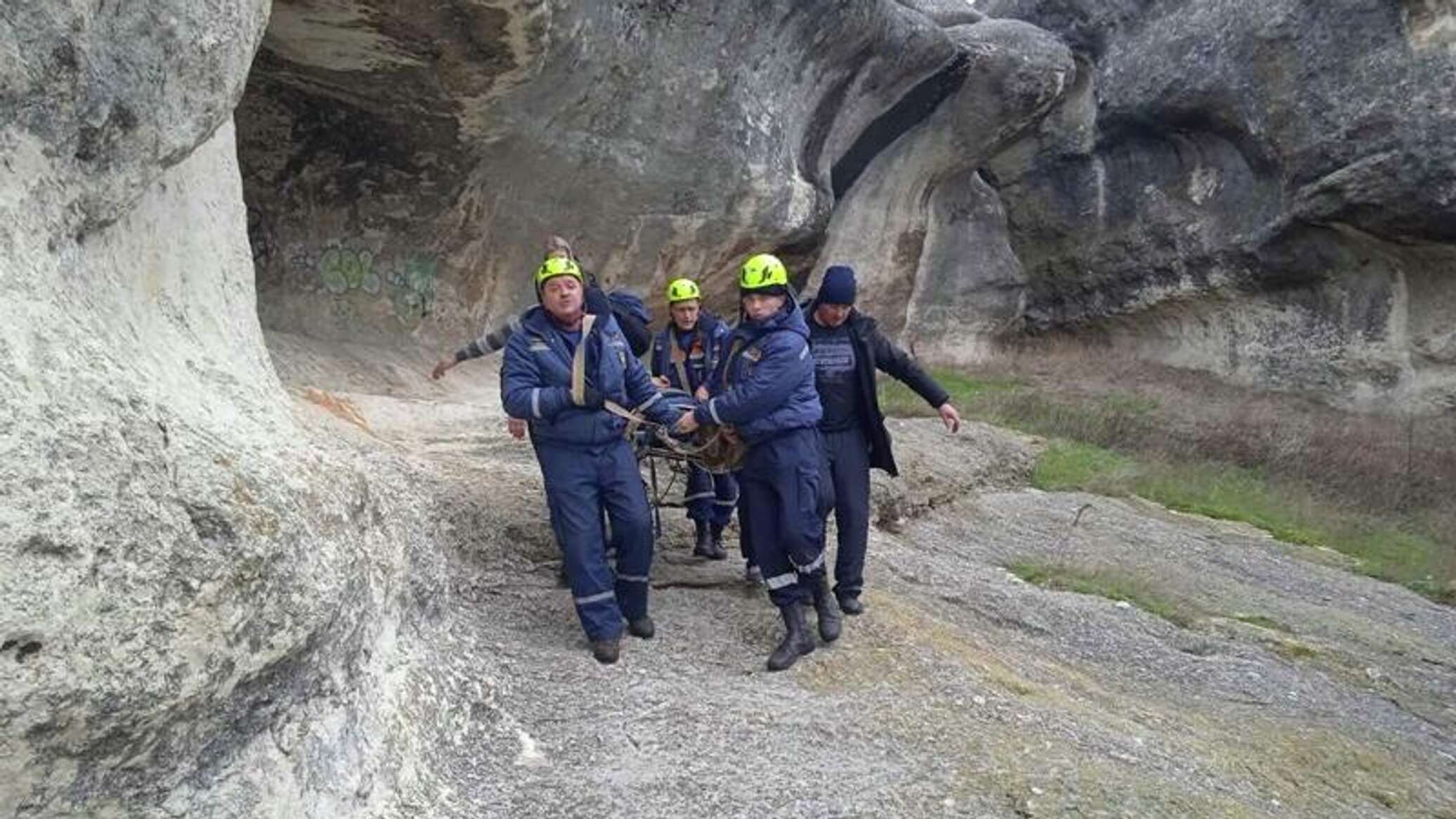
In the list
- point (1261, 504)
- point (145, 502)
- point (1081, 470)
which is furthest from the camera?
point (1081, 470)

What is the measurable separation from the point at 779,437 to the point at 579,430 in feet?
2.84

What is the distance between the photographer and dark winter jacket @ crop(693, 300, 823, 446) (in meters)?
4.83

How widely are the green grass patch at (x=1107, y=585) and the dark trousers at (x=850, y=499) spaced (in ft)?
9.05

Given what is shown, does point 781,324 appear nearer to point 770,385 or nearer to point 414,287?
point 770,385

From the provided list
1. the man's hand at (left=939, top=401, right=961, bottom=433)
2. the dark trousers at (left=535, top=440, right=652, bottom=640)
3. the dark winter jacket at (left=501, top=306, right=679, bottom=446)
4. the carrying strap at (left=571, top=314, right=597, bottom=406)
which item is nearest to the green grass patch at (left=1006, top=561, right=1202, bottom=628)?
the man's hand at (left=939, top=401, right=961, bottom=433)

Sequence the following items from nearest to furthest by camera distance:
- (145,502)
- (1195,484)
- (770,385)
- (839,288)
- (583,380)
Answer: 1. (145,502)
2. (583,380)
3. (770,385)
4. (839,288)
5. (1195,484)

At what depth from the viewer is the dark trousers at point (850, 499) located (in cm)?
543

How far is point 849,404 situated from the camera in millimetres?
5414

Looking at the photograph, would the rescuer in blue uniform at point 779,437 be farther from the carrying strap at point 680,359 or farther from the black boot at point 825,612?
the carrying strap at point 680,359

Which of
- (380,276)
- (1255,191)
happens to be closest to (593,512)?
(380,276)

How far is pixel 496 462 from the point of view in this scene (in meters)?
7.15

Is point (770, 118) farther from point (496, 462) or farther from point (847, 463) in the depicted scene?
point (847, 463)

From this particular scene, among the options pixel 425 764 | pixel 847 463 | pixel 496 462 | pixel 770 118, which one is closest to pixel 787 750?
pixel 425 764

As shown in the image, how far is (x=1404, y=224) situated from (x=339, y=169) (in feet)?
43.6
